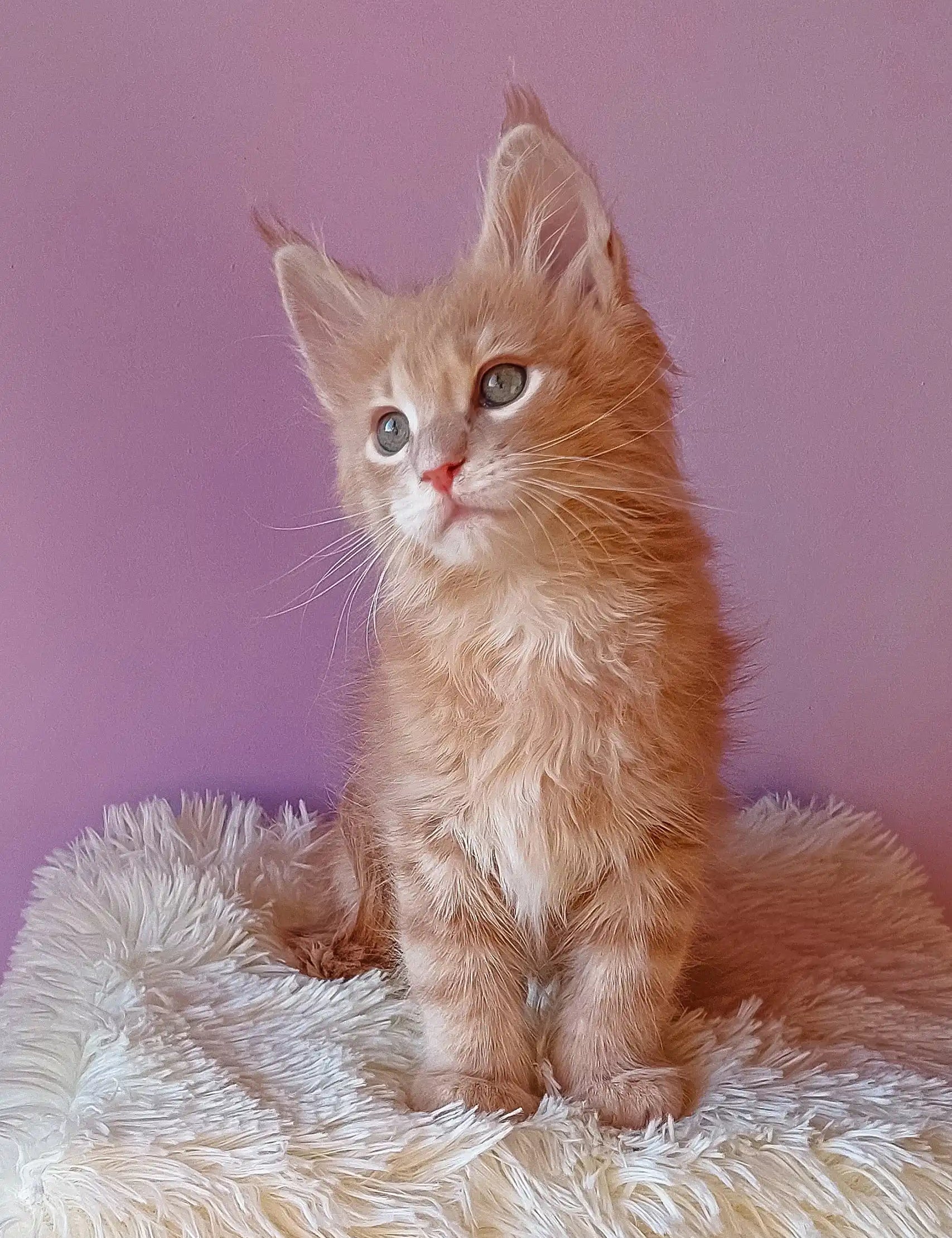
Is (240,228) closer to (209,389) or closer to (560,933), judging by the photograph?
(209,389)

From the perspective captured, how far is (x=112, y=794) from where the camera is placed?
133cm

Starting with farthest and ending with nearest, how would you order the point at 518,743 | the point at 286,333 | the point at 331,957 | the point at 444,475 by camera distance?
the point at 286,333
the point at 331,957
the point at 518,743
the point at 444,475

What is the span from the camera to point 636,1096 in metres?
0.84

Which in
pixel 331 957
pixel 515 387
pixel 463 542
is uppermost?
pixel 515 387

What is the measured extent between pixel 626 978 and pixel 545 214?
70 cm

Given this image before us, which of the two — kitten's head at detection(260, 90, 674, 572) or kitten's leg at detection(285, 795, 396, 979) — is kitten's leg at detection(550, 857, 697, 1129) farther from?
kitten's head at detection(260, 90, 674, 572)

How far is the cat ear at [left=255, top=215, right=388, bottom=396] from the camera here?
35.9 inches

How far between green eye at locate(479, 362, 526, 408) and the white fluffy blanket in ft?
1.96

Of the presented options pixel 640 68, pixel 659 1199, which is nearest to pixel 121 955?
pixel 659 1199

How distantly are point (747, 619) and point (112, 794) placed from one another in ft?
2.95

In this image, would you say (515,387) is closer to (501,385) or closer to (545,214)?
(501,385)

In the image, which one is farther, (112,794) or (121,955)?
(112,794)

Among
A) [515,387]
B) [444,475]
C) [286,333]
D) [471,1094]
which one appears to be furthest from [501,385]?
[471,1094]

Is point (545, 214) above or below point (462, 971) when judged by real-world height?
above
